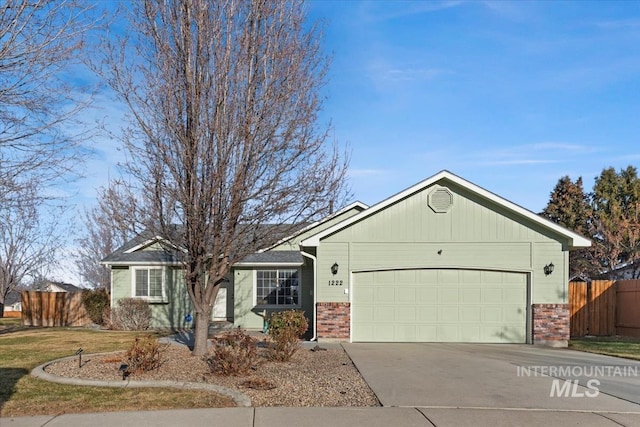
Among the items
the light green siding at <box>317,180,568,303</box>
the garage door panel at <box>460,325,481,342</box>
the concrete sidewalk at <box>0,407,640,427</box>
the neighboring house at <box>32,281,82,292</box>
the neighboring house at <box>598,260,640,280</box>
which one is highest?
the light green siding at <box>317,180,568,303</box>

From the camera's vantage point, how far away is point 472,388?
29.9 ft

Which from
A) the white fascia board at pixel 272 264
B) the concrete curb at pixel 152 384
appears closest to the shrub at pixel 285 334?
the concrete curb at pixel 152 384

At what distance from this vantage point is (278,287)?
21.3m

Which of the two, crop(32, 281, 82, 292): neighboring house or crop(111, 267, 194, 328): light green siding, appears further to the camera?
crop(32, 281, 82, 292): neighboring house

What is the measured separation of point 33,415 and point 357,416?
4.25 meters

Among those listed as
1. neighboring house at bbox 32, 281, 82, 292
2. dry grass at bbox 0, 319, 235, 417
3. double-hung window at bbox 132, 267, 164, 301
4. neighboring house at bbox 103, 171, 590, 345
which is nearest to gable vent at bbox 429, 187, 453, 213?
neighboring house at bbox 103, 171, 590, 345

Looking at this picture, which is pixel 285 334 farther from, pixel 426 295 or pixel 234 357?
pixel 426 295

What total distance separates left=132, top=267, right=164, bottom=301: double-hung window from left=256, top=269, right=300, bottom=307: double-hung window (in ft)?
12.7

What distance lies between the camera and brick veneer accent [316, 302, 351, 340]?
16.2 meters

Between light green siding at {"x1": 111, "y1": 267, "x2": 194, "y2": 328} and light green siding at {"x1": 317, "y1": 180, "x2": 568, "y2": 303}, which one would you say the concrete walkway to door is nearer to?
light green siding at {"x1": 317, "y1": 180, "x2": 568, "y2": 303}

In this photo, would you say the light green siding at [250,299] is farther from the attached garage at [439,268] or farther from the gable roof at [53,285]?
the gable roof at [53,285]

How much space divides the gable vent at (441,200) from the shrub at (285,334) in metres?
6.09

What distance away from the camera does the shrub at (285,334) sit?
11.7 metres

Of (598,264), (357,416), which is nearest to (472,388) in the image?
(357,416)
